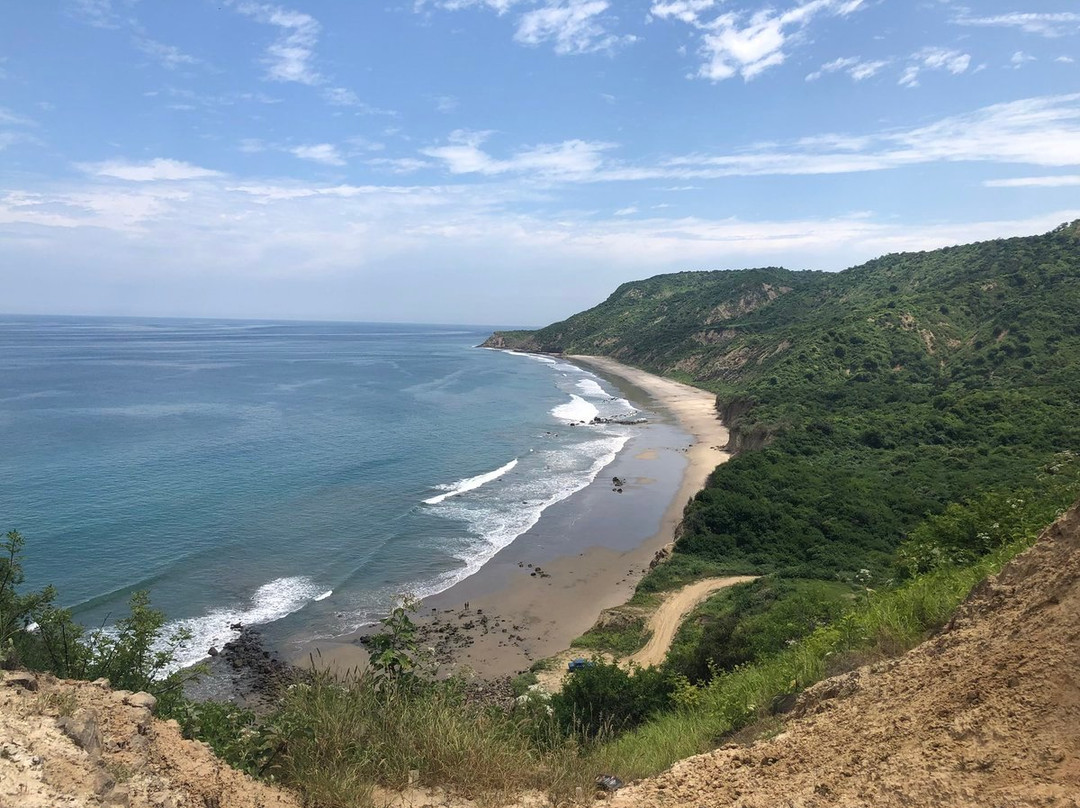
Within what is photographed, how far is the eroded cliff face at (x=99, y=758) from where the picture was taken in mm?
4914

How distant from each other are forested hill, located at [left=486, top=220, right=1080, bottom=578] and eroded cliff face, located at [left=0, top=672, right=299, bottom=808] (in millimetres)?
24958

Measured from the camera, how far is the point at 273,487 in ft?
143

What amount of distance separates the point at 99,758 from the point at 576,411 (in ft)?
247

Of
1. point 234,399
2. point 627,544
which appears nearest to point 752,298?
point 234,399

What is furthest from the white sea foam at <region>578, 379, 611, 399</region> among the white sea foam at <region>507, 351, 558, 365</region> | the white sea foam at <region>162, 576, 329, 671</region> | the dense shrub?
the dense shrub

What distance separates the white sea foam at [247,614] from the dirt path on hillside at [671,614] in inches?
588

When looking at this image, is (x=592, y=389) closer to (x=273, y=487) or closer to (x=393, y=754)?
(x=273, y=487)

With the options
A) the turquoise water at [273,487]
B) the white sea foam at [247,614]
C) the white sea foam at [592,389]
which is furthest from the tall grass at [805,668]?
the white sea foam at [592,389]

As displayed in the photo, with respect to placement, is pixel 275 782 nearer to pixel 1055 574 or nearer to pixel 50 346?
pixel 1055 574

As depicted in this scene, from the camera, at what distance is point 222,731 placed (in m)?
8.23

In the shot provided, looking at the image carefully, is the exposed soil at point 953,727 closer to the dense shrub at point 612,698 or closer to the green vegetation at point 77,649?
the dense shrub at point 612,698

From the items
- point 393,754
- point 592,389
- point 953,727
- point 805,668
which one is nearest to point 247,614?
point 393,754

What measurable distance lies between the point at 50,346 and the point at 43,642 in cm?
19348

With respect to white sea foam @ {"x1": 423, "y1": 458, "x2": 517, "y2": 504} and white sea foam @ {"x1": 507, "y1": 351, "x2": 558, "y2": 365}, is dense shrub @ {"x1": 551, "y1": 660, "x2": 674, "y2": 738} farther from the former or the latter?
white sea foam @ {"x1": 507, "y1": 351, "x2": 558, "y2": 365}
